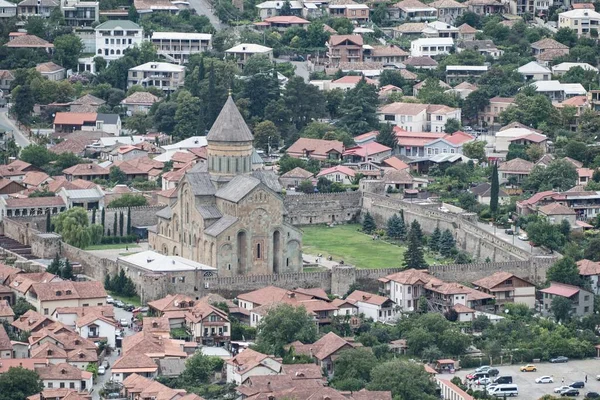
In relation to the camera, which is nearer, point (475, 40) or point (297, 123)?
point (297, 123)

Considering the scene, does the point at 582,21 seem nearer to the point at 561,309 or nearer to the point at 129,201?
the point at 129,201

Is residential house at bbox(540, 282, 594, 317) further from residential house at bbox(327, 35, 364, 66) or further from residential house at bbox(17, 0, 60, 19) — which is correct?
residential house at bbox(17, 0, 60, 19)

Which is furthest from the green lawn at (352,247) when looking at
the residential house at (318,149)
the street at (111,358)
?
the street at (111,358)

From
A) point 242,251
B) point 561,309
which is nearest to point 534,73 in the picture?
point 242,251

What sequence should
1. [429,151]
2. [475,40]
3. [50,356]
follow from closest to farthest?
1. [50,356]
2. [429,151]
3. [475,40]

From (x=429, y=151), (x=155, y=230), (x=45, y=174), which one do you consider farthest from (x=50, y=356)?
(x=429, y=151)

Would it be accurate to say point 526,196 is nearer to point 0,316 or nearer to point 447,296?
point 447,296

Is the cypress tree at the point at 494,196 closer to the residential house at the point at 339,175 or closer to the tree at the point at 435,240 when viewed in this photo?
the tree at the point at 435,240
